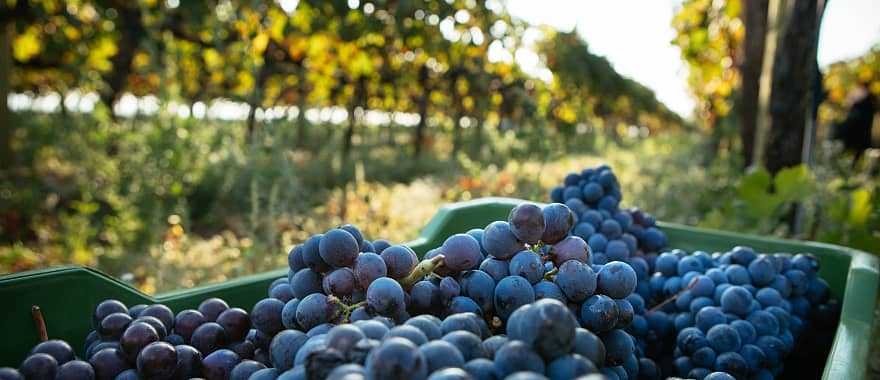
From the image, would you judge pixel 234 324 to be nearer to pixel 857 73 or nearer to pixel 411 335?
pixel 411 335

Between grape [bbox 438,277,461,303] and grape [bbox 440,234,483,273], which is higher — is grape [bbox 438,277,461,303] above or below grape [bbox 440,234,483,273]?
below

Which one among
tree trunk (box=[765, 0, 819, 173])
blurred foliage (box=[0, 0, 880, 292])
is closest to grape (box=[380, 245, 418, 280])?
blurred foliage (box=[0, 0, 880, 292])

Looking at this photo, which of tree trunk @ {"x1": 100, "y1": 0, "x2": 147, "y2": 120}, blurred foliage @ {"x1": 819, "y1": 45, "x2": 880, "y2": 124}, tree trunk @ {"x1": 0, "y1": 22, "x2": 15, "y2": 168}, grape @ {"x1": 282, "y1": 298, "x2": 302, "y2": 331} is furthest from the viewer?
blurred foliage @ {"x1": 819, "y1": 45, "x2": 880, "y2": 124}

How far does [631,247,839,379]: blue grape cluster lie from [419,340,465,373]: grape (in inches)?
25.1

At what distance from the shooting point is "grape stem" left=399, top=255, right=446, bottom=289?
772 mm

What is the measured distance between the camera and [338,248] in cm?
81

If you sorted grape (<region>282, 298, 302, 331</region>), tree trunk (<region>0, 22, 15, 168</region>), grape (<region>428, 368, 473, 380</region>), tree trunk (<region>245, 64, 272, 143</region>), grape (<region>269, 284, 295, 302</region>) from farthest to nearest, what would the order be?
tree trunk (<region>0, 22, 15, 168</region>), tree trunk (<region>245, 64, 272, 143</region>), grape (<region>269, 284, 295, 302</region>), grape (<region>282, 298, 302, 331</region>), grape (<region>428, 368, 473, 380</region>)

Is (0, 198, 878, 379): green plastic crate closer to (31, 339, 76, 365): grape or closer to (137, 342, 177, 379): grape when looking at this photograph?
(31, 339, 76, 365): grape

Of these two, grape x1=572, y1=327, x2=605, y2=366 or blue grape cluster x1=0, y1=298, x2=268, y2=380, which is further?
blue grape cluster x1=0, y1=298, x2=268, y2=380

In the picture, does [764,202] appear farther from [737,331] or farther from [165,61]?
[165,61]

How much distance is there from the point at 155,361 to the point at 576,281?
58 cm

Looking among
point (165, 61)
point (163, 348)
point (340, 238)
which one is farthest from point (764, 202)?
point (165, 61)

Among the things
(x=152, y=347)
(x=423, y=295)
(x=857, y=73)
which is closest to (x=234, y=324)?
(x=152, y=347)

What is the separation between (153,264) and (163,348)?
2.70 m
